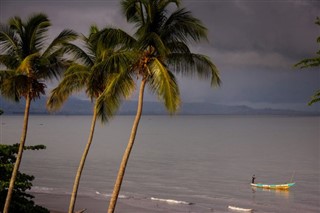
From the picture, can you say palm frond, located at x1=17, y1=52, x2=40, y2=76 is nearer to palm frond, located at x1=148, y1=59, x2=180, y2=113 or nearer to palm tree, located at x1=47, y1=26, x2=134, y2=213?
palm tree, located at x1=47, y1=26, x2=134, y2=213

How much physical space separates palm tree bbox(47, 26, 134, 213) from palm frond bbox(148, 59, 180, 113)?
1.15 m

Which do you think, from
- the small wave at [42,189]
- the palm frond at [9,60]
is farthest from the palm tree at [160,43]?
the small wave at [42,189]

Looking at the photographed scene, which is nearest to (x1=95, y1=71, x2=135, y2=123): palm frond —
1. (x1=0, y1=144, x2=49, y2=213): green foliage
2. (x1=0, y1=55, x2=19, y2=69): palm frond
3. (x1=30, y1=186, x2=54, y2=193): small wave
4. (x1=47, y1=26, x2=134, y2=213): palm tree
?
(x1=47, y1=26, x2=134, y2=213): palm tree

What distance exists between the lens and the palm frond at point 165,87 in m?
13.6

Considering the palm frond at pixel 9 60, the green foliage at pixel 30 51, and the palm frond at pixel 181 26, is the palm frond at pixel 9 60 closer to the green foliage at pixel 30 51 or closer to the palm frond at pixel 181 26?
the green foliage at pixel 30 51

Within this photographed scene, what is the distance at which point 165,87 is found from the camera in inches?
543

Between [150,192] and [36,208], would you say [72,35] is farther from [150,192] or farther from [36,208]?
[150,192]

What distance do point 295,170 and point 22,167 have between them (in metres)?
52.6

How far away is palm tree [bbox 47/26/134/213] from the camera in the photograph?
601 inches

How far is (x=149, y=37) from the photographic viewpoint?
47.4 ft

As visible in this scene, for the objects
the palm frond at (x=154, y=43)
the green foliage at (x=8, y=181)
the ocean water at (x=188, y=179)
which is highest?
the palm frond at (x=154, y=43)

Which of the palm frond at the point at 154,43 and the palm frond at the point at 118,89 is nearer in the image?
the palm frond at the point at 154,43

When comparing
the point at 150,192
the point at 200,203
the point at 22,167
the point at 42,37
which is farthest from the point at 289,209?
the point at 22,167

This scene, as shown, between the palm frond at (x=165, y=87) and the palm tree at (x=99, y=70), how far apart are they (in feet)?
3.78
